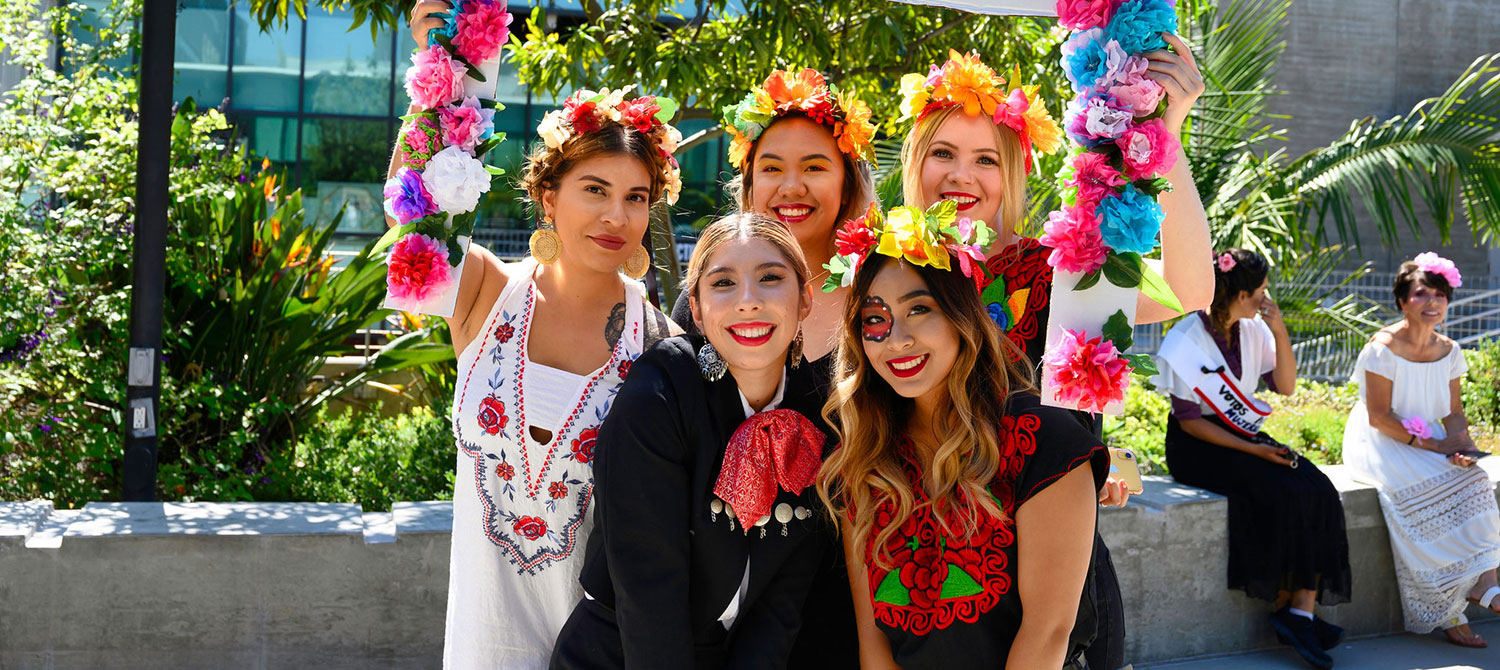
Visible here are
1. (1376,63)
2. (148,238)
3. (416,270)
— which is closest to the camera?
(416,270)

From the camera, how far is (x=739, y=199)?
337 cm

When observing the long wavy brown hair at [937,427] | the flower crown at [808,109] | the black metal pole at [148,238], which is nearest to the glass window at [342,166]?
the black metal pole at [148,238]

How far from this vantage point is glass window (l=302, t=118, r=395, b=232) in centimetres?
1589

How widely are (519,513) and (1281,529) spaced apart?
3579 millimetres

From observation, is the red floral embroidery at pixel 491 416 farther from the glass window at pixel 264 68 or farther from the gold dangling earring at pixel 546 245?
the glass window at pixel 264 68

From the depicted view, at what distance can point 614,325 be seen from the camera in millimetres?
2932

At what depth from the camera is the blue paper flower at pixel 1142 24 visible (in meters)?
2.41

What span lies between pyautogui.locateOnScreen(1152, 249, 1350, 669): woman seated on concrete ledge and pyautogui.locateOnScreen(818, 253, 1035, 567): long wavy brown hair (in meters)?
2.63

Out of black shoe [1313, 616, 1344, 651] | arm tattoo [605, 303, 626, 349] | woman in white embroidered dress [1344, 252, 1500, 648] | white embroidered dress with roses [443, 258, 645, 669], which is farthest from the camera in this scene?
woman in white embroidered dress [1344, 252, 1500, 648]

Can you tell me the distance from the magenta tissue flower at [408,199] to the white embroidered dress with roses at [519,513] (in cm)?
40

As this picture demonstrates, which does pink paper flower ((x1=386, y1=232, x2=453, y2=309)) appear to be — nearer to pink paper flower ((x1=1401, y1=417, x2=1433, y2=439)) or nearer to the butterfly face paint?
the butterfly face paint

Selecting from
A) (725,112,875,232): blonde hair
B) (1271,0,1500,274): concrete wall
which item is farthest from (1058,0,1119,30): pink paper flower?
(1271,0,1500,274): concrete wall

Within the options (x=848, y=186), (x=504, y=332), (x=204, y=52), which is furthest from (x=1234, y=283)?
(x=204, y=52)

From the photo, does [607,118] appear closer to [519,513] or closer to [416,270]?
[416,270]
